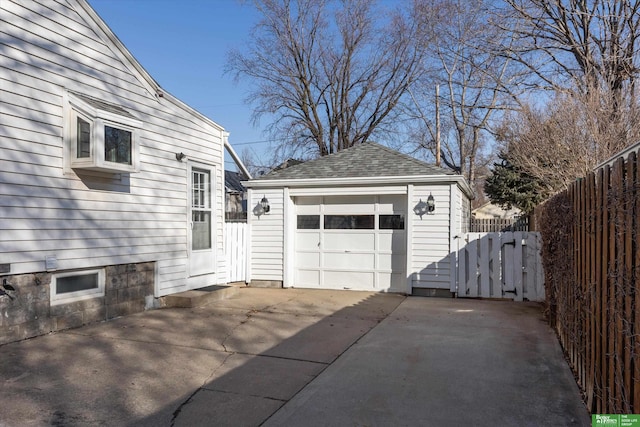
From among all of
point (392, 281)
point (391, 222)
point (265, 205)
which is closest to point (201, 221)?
point (265, 205)

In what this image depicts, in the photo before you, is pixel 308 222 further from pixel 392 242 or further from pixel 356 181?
pixel 392 242

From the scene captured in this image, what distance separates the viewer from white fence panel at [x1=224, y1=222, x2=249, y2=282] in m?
10.1

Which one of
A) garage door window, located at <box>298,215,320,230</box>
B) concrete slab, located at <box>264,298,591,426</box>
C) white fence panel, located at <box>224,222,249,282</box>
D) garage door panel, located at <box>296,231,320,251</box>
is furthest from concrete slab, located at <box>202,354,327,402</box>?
garage door window, located at <box>298,215,320,230</box>

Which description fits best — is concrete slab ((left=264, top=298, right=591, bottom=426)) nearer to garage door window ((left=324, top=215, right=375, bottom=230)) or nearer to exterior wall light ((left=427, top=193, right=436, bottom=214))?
exterior wall light ((left=427, top=193, right=436, bottom=214))

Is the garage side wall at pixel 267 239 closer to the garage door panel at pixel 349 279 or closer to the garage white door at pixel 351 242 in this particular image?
the garage white door at pixel 351 242

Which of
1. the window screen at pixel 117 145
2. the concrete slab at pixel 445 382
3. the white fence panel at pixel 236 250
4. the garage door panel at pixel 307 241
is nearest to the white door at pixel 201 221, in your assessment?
the white fence panel at pixel 236 250

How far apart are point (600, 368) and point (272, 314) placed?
497 cm

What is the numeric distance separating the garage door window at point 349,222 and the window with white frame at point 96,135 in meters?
4.89

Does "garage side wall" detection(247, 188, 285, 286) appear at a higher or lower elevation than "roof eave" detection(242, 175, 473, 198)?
lower

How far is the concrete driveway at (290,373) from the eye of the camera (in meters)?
3.46

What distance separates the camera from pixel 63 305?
595 cm

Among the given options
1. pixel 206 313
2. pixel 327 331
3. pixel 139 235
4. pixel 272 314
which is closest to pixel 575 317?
pixel 327 331

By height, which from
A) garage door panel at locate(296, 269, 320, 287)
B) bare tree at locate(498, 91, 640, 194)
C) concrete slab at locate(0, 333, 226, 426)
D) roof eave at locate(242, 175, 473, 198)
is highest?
bare tree at locate(498, 91, 640, 194)

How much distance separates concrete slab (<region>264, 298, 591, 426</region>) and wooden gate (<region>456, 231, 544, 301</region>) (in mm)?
2341
